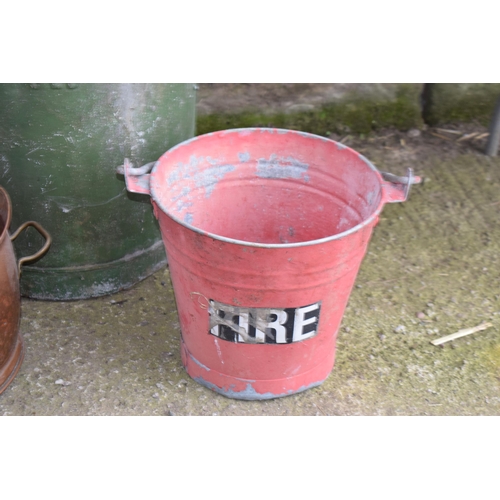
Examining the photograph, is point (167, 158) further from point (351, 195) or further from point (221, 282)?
point (351, 195)

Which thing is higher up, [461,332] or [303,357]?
[303,357]

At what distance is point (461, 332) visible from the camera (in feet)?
8.46

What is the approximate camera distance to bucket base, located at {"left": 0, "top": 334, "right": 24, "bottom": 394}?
2.22 metres

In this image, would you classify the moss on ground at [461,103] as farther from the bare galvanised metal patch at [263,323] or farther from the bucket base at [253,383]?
the bare galvanised metal patch at [263,323]

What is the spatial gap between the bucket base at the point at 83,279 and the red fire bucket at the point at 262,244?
48 centimetres

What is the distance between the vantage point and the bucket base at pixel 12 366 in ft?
7.28

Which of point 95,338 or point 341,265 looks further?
point 95,338

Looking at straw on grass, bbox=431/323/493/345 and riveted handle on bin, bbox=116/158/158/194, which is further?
straw on grass, bbox=431/323/493/345

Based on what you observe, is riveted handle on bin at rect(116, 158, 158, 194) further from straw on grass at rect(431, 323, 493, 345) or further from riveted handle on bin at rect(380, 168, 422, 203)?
straw on grass at rect(431, 323, 493, 345)

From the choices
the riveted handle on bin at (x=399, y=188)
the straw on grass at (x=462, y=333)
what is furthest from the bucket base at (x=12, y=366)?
the straw on grass at (x=462, y=333)

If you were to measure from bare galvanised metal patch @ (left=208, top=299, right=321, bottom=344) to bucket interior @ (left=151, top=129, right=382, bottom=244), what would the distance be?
0.39 meters

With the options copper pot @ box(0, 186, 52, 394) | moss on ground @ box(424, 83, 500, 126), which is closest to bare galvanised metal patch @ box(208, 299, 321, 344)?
copper pot @ box(0, 186, 52, 394)

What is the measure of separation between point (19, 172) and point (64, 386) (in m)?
0.80

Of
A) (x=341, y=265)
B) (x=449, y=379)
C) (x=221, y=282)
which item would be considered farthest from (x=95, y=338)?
(x=449, y=379)
